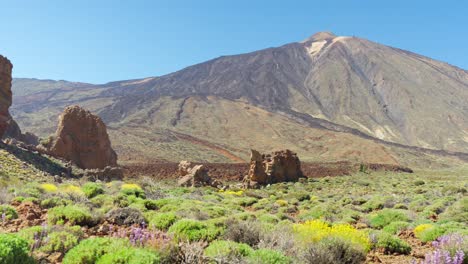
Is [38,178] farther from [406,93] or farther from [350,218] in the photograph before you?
[406,93]

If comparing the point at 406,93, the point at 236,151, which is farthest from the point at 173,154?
the point at 406,93

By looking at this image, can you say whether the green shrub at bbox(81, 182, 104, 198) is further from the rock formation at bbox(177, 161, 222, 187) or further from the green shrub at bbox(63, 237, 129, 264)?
the rock formation at bbox(177, 161, 222, 187)

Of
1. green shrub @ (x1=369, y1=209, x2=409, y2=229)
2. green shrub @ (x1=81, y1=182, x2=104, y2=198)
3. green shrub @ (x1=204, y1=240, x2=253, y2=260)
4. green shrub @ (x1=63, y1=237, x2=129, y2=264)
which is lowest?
green shrub @ (x1=81, y1=182, x2=104, y2=198)

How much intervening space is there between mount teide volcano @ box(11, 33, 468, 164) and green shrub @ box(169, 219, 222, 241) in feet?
190

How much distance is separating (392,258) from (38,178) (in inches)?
809

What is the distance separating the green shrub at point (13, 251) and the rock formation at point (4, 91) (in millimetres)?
27052

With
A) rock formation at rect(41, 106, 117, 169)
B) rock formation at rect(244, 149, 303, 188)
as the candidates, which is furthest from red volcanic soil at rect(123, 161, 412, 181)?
rock formation at rect(244, 149, 303, 188)

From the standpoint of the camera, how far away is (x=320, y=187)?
112ft

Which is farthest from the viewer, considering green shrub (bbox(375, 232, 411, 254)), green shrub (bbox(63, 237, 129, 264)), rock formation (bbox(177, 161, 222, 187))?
rock formation (bbox(177, 161, 222, 187))

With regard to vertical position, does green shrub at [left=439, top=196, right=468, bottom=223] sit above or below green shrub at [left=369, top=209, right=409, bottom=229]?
above

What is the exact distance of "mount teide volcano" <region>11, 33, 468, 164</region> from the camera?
85250mm

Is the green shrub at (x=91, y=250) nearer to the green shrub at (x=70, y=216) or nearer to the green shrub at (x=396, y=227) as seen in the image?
the green shrub at (x=70, y=216)

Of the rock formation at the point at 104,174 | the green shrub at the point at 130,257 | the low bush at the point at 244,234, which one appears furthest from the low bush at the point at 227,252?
the rock formation at the point at 104,174

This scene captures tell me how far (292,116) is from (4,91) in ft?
374
